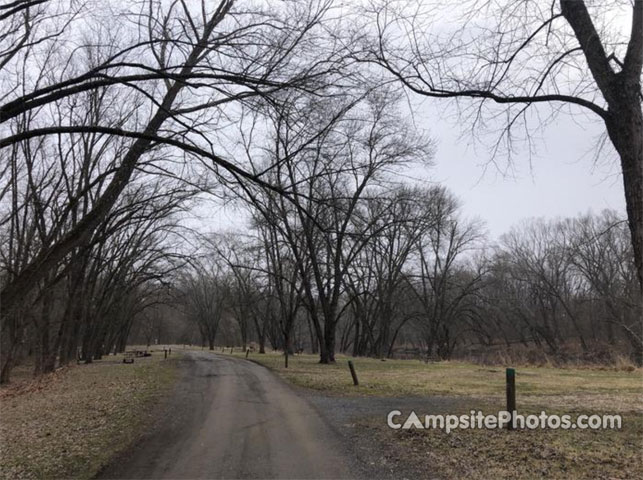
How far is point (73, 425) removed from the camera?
945cm

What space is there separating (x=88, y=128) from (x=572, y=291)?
65853 millimetres

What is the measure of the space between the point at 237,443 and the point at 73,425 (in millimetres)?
3713

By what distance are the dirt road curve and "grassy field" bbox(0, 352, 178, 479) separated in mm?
444

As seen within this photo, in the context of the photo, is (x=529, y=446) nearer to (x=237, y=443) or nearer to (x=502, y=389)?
(x=237, y=443)

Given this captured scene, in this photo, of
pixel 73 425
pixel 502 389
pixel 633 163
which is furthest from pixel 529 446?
pixel 73 425

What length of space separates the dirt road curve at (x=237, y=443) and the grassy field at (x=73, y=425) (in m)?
0.44

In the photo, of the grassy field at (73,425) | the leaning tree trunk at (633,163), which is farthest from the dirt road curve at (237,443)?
the leaning tree trunk at (633,163)

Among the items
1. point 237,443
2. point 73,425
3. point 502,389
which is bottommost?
point 73,425

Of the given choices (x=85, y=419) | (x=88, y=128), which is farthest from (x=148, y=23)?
(x=85, y=419)

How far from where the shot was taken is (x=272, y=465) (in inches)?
257

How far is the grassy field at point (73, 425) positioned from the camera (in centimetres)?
687

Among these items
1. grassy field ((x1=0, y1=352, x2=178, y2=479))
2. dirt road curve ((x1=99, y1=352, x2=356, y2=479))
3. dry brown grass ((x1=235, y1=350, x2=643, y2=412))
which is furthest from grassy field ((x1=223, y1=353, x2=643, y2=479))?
grassy field ((x1=0, y1=352, x2=178, y2=479))

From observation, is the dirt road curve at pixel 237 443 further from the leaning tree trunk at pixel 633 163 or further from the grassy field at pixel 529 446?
the leaning tree trunk at pixel 633 163

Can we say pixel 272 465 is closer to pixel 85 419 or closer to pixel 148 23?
pixel 85 419
